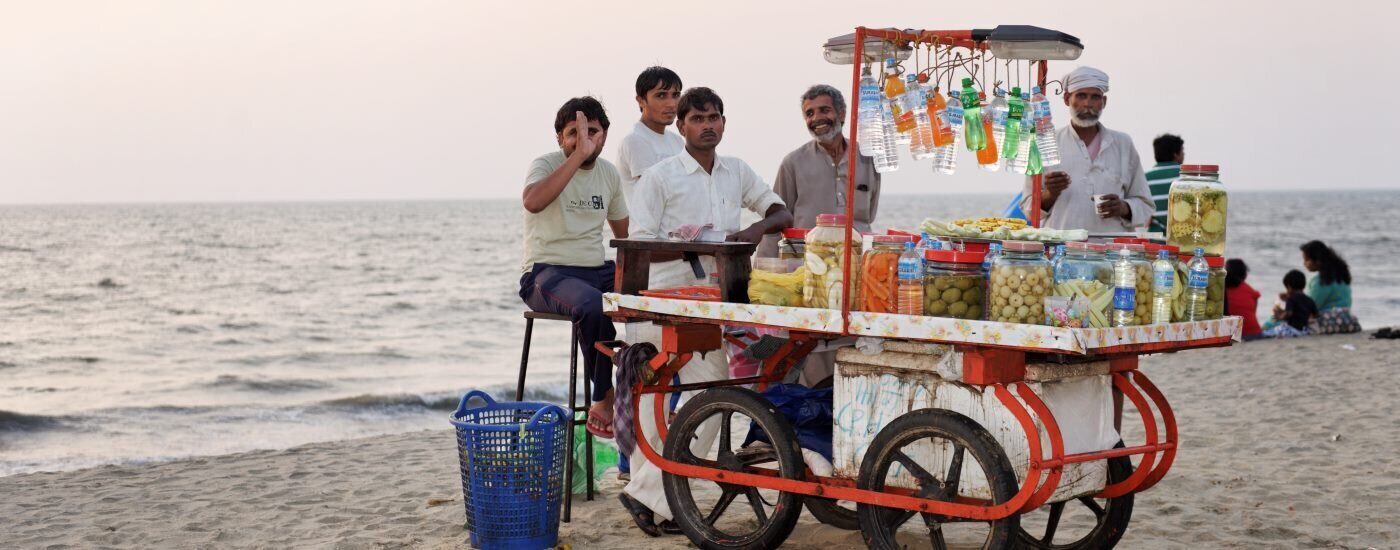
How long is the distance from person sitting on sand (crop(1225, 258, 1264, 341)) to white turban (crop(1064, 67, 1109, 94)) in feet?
25.5

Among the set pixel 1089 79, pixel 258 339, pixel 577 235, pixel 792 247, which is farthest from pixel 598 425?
pixel 258 339

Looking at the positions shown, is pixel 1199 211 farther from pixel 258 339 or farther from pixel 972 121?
pixel 258 339

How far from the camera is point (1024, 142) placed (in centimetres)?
393

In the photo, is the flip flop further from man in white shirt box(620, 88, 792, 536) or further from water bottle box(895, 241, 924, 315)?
water bottle box(895, 241, 924, 315)

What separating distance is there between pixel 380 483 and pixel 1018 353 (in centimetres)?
410

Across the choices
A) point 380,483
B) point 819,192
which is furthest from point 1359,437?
point 380,483

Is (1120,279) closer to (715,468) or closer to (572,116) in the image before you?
(715,468)

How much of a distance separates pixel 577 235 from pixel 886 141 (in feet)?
5.36

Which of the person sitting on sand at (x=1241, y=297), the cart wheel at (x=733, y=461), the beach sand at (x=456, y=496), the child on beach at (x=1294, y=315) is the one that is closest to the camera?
the cart wheel at (x=733, y=461)

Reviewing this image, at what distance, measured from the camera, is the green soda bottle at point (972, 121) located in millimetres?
3910

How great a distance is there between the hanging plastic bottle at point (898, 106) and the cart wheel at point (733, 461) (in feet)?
3.31

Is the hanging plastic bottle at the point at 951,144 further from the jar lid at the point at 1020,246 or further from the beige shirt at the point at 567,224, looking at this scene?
the beige shirt at the point at 567,224

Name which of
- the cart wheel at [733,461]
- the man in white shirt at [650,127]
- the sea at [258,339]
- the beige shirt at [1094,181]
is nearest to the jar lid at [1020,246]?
the cart wheel at [733,461]

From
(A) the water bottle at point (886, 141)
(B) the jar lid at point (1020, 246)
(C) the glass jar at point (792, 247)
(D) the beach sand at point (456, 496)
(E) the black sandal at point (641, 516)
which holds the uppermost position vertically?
(A) the water bottle at point (886, 141)
